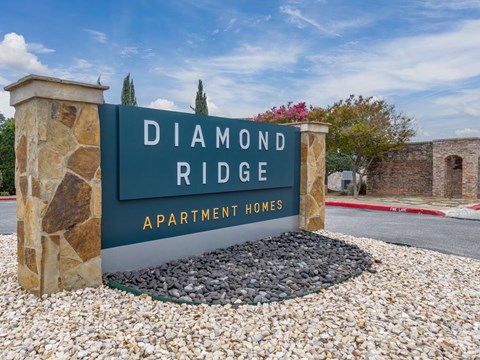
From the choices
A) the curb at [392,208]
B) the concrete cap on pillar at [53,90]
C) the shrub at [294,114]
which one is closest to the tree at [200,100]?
the shrub at [294,114]

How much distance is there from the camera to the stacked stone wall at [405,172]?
724 inches

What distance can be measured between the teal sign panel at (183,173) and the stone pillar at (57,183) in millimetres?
223

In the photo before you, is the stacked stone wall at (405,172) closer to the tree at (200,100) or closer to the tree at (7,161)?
the tree at (200,100)

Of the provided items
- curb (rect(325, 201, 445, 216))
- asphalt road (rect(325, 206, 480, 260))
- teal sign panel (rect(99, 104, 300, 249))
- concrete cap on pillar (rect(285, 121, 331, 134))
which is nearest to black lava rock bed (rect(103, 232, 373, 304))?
teal sign panel (rect(99, 104, 300, 249))

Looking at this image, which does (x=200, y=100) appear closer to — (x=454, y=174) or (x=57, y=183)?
(x=454, y=174)

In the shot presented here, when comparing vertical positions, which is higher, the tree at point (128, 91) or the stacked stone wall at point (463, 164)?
the tree at point (128, 91)

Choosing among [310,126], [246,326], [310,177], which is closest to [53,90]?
[246,326]

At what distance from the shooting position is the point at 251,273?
4.14 meters

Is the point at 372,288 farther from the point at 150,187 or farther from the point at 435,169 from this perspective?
the point at 435,169

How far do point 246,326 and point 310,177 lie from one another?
12.6 feet

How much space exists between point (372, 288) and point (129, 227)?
2825 mm

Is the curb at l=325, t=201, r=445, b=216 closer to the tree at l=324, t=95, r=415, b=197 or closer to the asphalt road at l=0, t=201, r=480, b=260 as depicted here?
the asphalt road at l=0, t=201, r=480, b=260

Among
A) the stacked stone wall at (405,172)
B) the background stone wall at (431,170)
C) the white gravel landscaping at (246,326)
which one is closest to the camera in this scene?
the white gravel landscaping at (246,326)

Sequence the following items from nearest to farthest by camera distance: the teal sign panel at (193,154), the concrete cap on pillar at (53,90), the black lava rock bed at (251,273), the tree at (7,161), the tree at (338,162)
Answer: the concrete cap on pillar at (53,90)
the black lava rock bed at (251,273)
the teal sign panel at (193,154)
the tree at (7,161)
the tree at (338,162)
